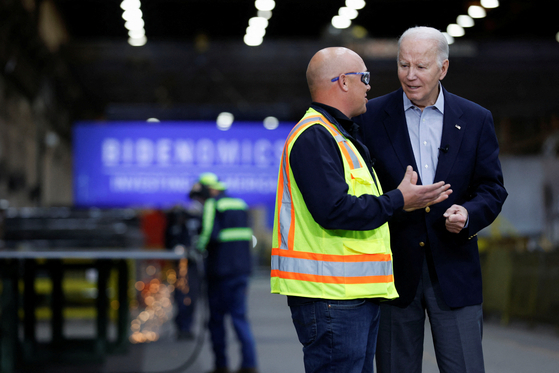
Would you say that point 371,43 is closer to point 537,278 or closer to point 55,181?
point 537,278

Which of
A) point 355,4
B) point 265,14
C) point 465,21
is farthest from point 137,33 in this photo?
point 465,21

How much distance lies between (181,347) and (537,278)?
4.58 m

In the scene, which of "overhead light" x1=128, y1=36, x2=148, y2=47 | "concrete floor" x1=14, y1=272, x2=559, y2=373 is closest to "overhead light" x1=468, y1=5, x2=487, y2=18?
"concrete floor" x1=14, y1=272, x2=559, y2=373

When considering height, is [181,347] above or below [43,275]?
below

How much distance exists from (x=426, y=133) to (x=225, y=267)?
10.7ft

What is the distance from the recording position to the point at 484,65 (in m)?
13.1

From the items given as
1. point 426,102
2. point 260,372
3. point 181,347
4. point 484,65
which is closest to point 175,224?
point 181,347

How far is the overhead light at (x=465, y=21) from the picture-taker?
11.4 metres

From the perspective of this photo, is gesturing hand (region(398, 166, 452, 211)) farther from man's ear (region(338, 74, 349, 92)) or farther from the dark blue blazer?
man's ear (region(338, 74, 349, 92))

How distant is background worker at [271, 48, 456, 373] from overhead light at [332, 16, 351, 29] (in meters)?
10.3

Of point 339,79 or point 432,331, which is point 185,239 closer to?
point 432,331

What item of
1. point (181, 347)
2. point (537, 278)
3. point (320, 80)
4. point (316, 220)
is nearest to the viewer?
point (316, 220)

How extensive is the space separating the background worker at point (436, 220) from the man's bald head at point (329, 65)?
0.94 feet

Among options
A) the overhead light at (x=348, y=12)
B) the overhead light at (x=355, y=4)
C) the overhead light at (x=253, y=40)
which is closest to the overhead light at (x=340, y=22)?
the overhead light at (x=348, y=12)
